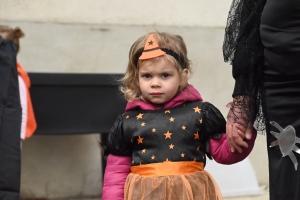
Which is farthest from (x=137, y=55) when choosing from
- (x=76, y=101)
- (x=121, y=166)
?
(x=76, y=101)

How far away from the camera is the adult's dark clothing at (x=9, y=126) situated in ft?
15.3

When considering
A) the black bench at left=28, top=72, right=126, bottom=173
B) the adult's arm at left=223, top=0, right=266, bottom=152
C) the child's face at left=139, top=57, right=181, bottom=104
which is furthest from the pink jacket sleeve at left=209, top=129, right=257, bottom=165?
the black bench at left=28, top=72, right=126, bottom=173

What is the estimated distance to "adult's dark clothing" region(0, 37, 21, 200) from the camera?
4.67 meters

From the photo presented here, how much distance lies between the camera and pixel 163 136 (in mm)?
3100

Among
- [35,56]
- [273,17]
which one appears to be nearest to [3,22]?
[35,56]

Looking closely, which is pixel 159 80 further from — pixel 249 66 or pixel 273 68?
pixel 273 68

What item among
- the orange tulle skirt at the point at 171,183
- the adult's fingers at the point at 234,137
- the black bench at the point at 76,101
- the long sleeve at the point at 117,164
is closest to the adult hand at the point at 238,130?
the adult's fingers at the point at 234,137

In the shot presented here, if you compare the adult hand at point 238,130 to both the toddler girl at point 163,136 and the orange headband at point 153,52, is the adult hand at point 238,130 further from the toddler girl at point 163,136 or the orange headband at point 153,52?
the orange headband at point 153,52

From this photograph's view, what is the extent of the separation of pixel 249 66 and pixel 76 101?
10.2ft

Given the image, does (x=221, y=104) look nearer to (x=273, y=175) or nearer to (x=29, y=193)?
(x=29, y=193)

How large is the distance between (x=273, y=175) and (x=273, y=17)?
617 mm

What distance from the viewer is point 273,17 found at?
8.48 ft

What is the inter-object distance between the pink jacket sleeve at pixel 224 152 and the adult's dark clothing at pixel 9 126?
203 cm

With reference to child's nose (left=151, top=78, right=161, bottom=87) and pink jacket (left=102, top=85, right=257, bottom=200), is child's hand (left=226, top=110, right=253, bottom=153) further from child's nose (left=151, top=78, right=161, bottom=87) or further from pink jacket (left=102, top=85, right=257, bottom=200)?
child's nose (left=151, top=78, right=161, bottom=87)
